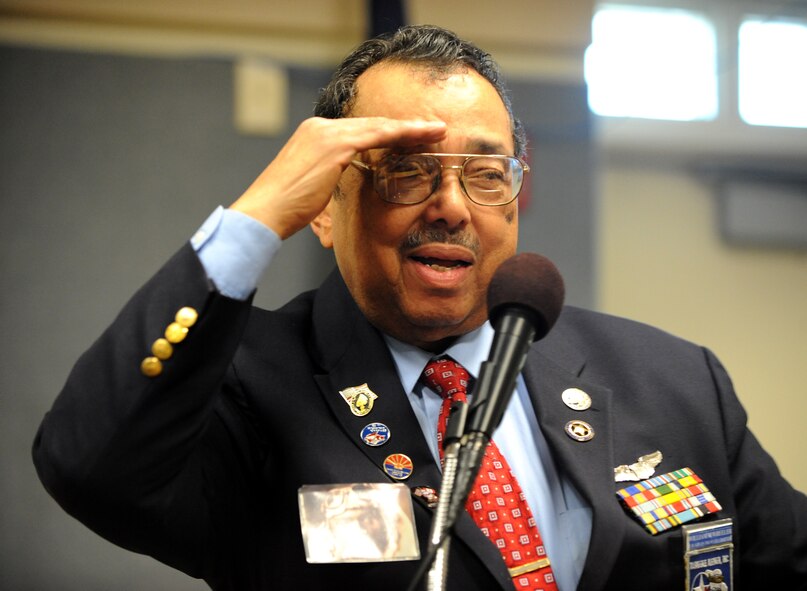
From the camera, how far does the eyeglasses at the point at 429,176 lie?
1693mm

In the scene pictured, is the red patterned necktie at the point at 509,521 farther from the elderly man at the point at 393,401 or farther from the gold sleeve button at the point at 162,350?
the gold sleeve button at the point at 162,350

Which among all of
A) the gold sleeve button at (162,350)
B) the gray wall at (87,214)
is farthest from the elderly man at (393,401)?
the gray wall at (87,214)

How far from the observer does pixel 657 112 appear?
14.3 feet

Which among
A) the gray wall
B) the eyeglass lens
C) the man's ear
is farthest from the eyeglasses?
the gray wall

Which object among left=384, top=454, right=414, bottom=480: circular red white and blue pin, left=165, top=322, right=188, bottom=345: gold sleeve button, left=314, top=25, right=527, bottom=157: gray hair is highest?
left=314, top=25, right=527, bottom=157: gray hair

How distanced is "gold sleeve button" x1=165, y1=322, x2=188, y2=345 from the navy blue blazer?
1 cm

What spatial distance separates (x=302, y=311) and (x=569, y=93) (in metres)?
2.34

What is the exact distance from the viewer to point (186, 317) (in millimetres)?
1376

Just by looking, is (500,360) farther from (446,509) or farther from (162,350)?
(162,350)

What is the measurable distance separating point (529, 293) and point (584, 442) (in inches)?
22.5

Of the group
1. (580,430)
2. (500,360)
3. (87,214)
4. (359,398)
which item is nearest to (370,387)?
(359,398)

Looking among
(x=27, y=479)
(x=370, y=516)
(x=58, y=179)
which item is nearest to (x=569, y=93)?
(x=58, y=179)

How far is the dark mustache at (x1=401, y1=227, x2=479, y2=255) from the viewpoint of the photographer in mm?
1712

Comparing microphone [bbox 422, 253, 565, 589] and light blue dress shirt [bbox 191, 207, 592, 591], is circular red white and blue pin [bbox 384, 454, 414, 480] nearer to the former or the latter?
light blue dress shirt [bbox 191, 207, 592, 591]
